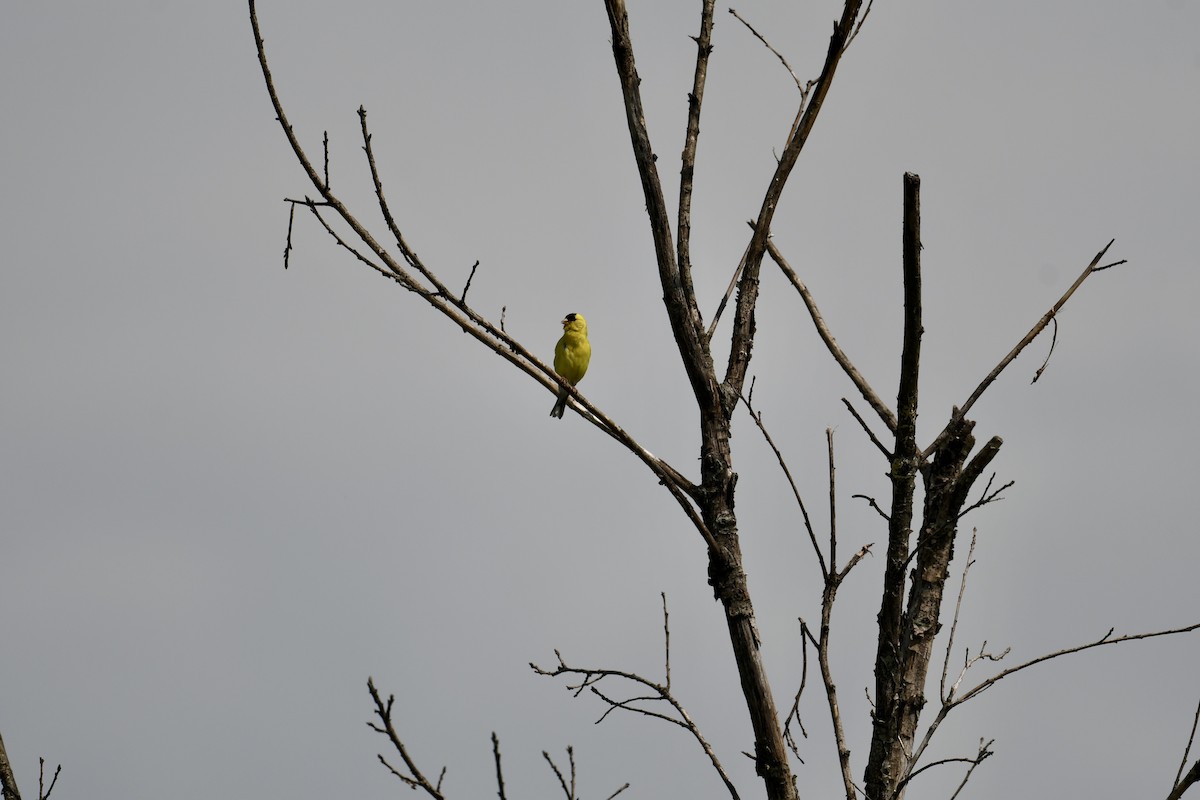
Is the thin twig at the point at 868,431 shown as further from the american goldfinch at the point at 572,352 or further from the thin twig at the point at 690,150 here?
the american goldfinch at the point at 572,352

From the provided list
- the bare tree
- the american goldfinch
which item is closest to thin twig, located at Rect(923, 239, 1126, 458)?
the bare tree

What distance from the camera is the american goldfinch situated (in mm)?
11867

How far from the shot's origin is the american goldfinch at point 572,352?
38.9ft

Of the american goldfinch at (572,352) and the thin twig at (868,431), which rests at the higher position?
the american goldfinch at (572,352)

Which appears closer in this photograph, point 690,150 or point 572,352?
point 690,150

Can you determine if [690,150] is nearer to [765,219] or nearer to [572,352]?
[765,219]

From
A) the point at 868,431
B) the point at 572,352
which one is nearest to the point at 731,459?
the point at 868,431

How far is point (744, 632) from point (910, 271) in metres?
1.30

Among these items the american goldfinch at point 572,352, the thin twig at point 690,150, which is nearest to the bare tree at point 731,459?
the thin twig at point 690,150

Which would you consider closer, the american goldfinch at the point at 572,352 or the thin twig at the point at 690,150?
the thin twig at the point at 690,150

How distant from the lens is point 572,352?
11867 millimetres

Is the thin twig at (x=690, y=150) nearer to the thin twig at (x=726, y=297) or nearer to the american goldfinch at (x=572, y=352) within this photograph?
the thin twig at (x=726, y=297)

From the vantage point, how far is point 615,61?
4188 millimetres

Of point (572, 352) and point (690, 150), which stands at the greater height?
point (572, 352)
